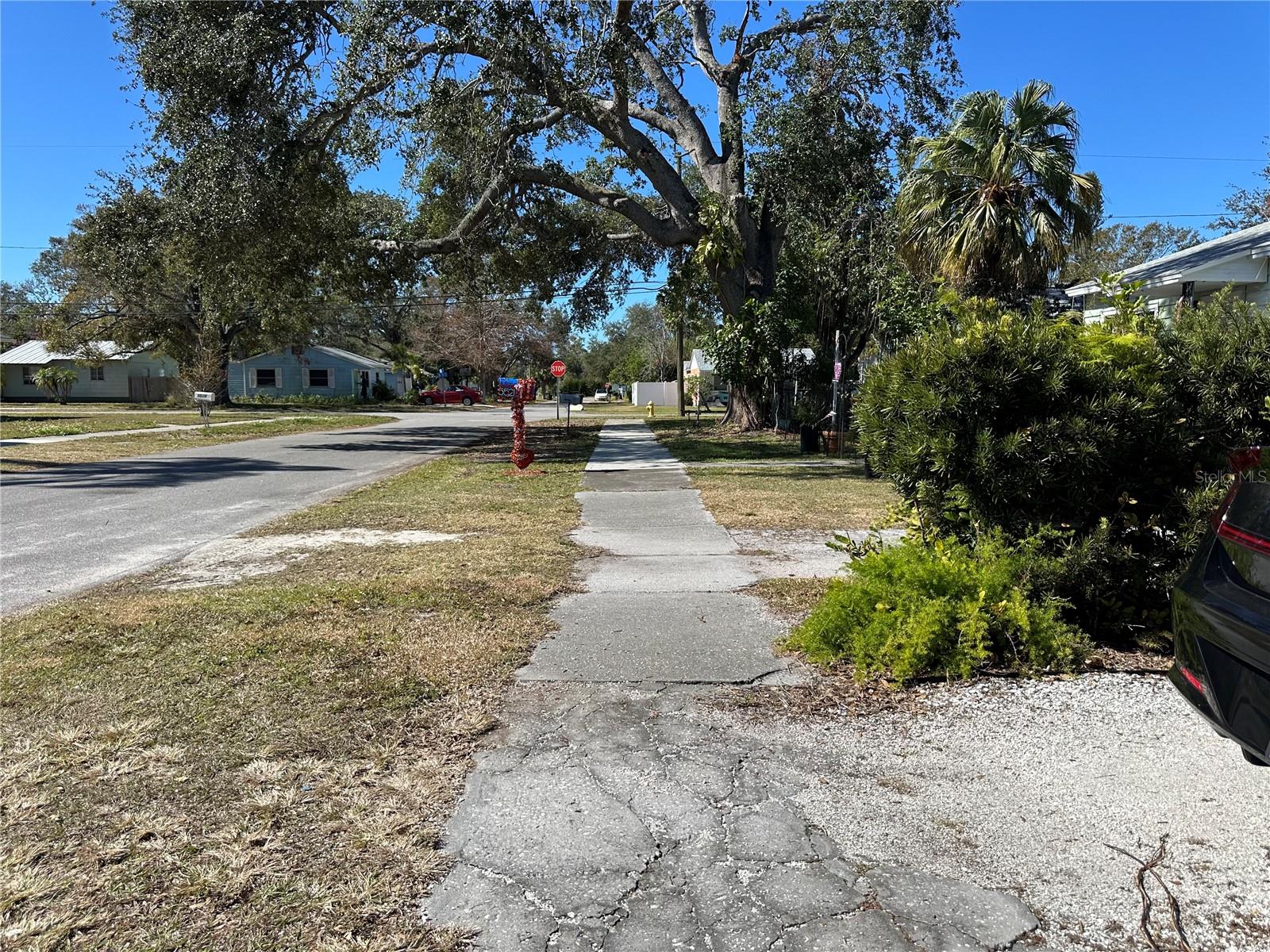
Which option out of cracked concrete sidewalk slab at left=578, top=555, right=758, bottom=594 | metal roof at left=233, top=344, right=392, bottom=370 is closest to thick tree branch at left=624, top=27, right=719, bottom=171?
cracked concrete sidewalk slab at left=578, top=555, right=758, bottom=594

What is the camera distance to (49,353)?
178 ft

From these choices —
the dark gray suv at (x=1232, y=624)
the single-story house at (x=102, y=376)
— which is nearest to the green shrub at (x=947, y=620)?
the dark gray suv at (x=1232, y=624)

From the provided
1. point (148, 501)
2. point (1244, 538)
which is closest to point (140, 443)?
point (148, 501)

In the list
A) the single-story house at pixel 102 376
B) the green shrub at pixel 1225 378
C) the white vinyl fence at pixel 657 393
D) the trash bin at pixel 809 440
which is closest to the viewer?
the green shrub at pixel 1225 378

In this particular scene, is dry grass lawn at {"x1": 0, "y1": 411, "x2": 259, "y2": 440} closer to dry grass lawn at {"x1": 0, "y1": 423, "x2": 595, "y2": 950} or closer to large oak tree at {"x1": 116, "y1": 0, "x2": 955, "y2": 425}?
large oak tree at {"x1": 116, "y1": 0, "x2": 955, "y2": 425}

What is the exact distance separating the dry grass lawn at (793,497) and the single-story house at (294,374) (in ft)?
154

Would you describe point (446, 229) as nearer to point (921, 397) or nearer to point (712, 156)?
point (712, 156)

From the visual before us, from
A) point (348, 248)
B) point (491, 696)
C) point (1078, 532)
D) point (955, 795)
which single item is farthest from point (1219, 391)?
point (348, 248)

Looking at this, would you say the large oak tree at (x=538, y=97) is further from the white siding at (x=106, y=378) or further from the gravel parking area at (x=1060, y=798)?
the white siding at (x=106, y=378)

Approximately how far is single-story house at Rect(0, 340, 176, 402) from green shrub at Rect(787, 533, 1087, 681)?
58651 millimetres

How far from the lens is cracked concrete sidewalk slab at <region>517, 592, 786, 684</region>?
182 inches

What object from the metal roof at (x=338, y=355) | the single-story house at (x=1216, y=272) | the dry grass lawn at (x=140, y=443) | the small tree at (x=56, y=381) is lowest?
the dry grass lawn at (x=140, y=443)

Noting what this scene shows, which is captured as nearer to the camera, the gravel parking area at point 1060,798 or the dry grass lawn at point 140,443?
the gravel parking area at point 1060,798

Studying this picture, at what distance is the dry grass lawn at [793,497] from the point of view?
9830mm
